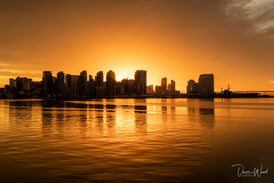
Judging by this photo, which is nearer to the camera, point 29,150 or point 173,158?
point 173,158

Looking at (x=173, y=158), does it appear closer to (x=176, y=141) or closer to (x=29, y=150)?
(x=176, y=141)

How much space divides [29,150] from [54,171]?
867cm

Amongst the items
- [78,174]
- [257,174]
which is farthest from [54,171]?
[257,174]

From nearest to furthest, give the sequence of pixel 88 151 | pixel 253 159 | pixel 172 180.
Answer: pixel 172 180 → pixel 253 159 → pixel 88 151

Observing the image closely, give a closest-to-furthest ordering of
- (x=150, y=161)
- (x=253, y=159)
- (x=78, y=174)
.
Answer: (x=78, y=174) → (x=150, y=161) → (x=253, y=159)

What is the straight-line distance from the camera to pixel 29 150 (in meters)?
24.6

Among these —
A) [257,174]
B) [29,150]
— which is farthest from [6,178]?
[257,174]

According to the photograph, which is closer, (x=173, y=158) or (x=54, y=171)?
(x=54, y=171)

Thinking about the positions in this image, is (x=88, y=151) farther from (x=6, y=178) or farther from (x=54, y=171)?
(x=6, y=178)

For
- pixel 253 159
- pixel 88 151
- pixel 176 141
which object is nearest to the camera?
pixel 253 159

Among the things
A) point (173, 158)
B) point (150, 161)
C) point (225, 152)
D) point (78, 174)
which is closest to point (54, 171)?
point (78, 174)

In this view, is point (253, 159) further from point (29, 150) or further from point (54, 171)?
point (29, 150)

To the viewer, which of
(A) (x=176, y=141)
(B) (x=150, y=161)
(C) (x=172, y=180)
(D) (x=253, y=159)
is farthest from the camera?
(A) (x=176, y=141)

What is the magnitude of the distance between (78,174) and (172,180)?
655 centimetres
